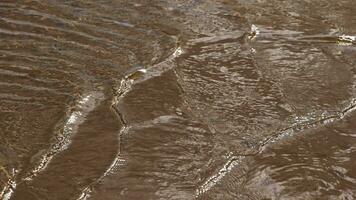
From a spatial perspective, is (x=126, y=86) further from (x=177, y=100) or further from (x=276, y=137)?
(x=276, y=137)

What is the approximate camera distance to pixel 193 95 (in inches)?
128

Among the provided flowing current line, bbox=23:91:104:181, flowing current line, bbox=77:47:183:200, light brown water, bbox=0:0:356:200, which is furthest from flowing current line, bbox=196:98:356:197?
flowing current line, bbox=23:91:104:181

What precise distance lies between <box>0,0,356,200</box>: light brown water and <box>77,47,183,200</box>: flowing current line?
1cm

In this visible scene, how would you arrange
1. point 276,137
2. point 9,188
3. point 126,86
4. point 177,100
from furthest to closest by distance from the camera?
1. point 126,86
2. point 177,100
3. point 276,137
4. point 9,188

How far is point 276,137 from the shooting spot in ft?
9.42

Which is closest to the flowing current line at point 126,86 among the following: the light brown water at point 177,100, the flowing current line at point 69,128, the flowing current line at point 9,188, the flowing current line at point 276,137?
the light brown water at point 177,100

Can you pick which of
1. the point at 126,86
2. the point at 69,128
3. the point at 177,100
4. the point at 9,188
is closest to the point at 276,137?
the point at 177,100

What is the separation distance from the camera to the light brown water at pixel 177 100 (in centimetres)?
252

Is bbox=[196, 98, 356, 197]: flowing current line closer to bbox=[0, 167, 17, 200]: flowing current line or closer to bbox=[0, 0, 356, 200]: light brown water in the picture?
bbox=[0, 0, 356, 200]: light brown water

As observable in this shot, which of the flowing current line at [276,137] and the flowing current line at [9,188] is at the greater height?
the flowing current line at [9,188]

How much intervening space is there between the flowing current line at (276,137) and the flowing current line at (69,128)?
811mm

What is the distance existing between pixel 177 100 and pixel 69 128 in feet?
2.32

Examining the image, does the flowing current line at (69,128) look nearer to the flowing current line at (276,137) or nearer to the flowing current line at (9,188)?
the flowing current line at (9,188)

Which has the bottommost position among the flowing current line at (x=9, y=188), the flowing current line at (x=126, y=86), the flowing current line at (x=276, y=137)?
the flowing current line at (x=276, y=137)
